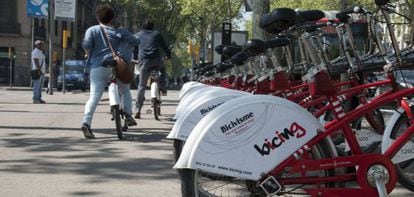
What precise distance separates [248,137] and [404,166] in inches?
74.2

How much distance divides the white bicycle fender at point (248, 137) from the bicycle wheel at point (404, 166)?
0.95m

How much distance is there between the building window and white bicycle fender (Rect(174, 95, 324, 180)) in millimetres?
44410

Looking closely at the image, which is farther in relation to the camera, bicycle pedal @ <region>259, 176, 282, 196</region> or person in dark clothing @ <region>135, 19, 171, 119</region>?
person in dark clothing @ <region>135, 19, 171, 119</region>

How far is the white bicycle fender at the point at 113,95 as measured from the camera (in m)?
8.09

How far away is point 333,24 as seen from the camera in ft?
16.1

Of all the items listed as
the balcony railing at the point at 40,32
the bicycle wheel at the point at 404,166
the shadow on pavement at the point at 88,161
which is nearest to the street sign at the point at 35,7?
the shadow on pavement at the point at 88,161

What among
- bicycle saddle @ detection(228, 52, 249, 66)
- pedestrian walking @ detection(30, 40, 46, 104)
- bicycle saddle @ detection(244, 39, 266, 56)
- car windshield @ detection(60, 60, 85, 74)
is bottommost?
car windshield @ detection(60, 60, 85, 74)

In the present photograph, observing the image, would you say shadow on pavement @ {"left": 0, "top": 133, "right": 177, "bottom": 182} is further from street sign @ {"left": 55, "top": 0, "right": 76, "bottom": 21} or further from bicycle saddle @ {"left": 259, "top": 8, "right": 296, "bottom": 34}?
street sign @ {"left": 55, "top": 0, "right": 76, "bottom": 21}

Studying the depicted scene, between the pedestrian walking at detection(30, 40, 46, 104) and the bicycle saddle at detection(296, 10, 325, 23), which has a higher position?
the bicycle saddle at detection(296, 10, 325, 23)

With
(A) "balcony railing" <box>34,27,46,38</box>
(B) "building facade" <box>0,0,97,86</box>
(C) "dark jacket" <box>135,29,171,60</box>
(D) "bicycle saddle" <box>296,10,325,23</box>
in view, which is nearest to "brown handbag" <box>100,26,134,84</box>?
(C) "dark jacket" <box>135,29,171,60</box>

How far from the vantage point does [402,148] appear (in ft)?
13.3

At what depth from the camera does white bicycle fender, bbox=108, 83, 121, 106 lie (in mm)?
8094

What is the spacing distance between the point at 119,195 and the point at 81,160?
5.74 feet

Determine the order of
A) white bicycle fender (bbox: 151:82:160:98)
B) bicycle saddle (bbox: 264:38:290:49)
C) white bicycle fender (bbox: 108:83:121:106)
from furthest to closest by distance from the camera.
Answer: white bicycle fender (bbox: 151:82:160:98), white bicycle fender (bbox: 108:83:121:106), bicycle saddle (bbox: 264:38:290:49)
